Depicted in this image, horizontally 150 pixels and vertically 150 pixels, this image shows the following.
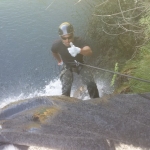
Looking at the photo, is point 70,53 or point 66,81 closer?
point 70,53

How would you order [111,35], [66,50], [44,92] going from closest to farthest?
1. [66,50]
2. [111,35]
3. [44,92]

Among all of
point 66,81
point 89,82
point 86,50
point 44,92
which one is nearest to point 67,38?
point 86,50

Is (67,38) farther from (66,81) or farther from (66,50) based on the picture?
(66,81)

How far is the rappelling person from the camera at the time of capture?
4.47 meters

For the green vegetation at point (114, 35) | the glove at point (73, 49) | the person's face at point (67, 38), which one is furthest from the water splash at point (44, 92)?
the glove at point (73, 49)

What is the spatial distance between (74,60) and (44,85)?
14.7ft

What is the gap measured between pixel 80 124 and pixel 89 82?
123 inches

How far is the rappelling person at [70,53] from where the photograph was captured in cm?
447

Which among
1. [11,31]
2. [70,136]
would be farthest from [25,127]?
[11,31]

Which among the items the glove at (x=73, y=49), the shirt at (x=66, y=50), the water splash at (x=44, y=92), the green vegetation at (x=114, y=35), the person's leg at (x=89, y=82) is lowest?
the person's leg at (x=89, y=82)

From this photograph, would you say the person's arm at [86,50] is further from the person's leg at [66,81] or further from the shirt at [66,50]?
the person's leg at [66,81]

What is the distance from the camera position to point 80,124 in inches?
77.1

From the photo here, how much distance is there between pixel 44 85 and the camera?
356 inches

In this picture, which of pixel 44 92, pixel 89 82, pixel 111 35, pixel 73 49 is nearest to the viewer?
pixel 73 49
